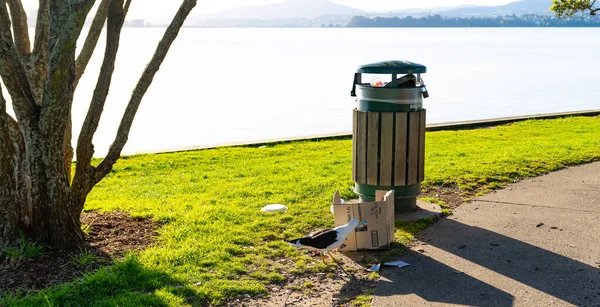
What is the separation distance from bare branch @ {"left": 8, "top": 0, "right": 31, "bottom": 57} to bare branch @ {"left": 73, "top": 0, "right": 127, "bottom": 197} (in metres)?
0.63

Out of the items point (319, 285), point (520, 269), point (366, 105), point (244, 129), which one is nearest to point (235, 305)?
point (319, 285)

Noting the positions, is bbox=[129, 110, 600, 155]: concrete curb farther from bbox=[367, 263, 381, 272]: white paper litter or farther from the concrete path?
bbox=[367, 263, 381, 272]: white paper litter

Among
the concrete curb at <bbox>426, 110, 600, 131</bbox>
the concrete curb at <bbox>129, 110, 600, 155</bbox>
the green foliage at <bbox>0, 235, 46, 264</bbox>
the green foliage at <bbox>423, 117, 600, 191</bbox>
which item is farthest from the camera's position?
the concrete curb at <bbox>426, 110, 600, 131</bbox>

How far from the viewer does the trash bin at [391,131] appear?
5926mm

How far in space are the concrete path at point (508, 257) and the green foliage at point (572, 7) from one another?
7.84 metres

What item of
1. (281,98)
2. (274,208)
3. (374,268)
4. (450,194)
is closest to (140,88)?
(274,208)

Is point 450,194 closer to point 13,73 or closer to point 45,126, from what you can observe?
point 45,126

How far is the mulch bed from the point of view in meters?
4.52

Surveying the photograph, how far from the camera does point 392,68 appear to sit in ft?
19.0

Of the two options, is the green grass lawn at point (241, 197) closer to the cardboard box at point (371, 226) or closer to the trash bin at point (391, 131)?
the cardboard box at point (371, 226)

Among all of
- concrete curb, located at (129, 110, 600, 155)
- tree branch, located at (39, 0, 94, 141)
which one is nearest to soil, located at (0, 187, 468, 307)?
tree branch, located at (39, 0, 94, 141)

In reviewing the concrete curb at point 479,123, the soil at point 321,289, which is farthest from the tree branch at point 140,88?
the concrete curb at point 479,123

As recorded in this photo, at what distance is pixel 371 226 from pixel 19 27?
10.8ft

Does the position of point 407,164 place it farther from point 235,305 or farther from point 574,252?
point 235,305
